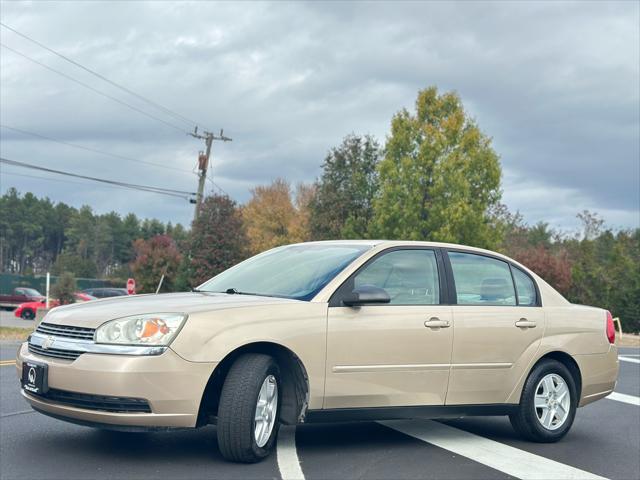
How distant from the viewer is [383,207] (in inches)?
1567

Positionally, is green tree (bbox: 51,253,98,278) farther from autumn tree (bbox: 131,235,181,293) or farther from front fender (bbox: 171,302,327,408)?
front fender (bbox: 171,302,327,408)

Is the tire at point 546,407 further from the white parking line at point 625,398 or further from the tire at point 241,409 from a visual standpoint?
the white parking line at point 625,398

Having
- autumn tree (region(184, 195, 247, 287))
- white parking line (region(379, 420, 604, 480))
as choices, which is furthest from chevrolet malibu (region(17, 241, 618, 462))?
autumn tree (region(184, 195, 247, 287))

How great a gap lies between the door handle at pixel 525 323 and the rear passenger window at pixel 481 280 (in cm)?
20

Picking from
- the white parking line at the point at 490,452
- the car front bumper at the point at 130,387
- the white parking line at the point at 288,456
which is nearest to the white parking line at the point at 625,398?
the white parking line at the point at 490,452

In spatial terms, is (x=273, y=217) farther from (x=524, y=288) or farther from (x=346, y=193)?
(x=524, y=288)

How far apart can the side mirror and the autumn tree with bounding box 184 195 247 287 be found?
117 feet

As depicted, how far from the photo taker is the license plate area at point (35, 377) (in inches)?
211

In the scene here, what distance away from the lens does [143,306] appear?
18.1ft

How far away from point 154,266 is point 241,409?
3763cm

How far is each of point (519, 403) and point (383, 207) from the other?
108 ft

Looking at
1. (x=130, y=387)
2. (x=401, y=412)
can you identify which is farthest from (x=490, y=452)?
(x=130, y=387)

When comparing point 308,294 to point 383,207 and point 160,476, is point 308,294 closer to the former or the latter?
point 160,476

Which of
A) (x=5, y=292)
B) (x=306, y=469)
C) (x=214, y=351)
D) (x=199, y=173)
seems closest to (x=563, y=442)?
(x=306, y=469)
